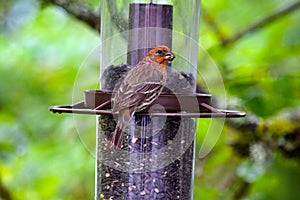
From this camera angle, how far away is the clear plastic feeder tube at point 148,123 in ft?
11.0

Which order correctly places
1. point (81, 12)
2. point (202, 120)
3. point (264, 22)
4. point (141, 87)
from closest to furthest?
1. point (141, 87)
2. point (81, 12)
3. point (202, 120)
4. point (264, 22)

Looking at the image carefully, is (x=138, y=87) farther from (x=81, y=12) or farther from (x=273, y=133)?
(x=273, y=133)

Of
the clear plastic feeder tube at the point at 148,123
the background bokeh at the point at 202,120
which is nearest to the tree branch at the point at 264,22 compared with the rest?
the background bokeh at the point at 202,120

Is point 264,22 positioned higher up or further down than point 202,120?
higher up

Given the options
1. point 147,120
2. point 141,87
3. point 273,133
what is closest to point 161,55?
point 141,87

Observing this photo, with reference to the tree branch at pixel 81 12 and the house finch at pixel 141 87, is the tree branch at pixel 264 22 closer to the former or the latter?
the tree branch at pixel 81 12

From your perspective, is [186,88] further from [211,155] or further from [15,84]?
[15,84]

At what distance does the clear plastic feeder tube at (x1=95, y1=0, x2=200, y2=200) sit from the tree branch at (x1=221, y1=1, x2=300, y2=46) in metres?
1.35

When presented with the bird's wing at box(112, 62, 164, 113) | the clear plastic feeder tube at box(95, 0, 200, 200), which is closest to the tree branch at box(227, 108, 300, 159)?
the clear plastic feeder tube at box(95, 0, 200, 200)

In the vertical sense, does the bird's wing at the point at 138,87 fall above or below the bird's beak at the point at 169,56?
below

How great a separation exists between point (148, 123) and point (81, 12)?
1257 millimetres

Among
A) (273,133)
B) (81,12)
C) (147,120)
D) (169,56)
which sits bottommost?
(273,133)

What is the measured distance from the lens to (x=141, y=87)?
3.18m

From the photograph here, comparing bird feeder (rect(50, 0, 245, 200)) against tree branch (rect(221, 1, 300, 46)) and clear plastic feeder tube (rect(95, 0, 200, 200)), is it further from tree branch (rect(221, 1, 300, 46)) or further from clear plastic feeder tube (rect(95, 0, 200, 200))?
tree branch (rect(221, 1, 300, 46))
